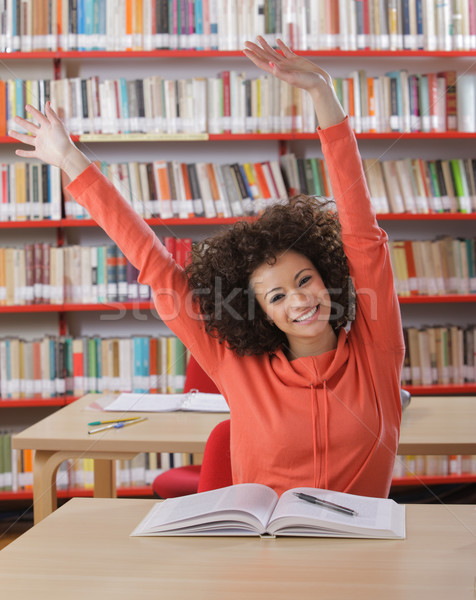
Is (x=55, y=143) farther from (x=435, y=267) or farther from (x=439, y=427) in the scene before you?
(x=435, y=267)

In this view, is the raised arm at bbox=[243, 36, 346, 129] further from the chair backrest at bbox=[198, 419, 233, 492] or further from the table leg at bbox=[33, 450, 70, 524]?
the table leg at bbox=[33, 450, 70, 524]

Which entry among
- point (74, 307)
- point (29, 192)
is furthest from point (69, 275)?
point (29, 192)

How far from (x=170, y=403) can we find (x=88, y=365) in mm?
1095

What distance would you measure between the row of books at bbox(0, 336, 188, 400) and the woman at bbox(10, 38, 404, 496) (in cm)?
178

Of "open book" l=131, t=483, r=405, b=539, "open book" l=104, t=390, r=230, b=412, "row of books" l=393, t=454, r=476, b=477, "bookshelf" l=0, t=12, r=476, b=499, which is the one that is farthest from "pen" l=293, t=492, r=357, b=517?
"row of books" l=393, t=454, r=476, b=477

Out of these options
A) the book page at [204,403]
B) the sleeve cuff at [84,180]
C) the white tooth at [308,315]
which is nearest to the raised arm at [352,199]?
the white tooth at [308,315]

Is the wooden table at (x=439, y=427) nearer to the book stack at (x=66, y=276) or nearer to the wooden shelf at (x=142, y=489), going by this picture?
the wooden shelf at (x=142, y=489)

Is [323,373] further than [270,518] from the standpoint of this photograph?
Yes

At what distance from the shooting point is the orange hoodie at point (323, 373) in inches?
48.0

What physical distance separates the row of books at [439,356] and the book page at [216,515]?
2.32 meters

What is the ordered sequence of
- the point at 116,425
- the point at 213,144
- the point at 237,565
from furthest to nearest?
the point at 213,144, the point at 116,425, the point at 237,565

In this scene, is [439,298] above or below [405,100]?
below

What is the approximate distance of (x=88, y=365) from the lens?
3158 mm

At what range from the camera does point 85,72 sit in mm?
3396
